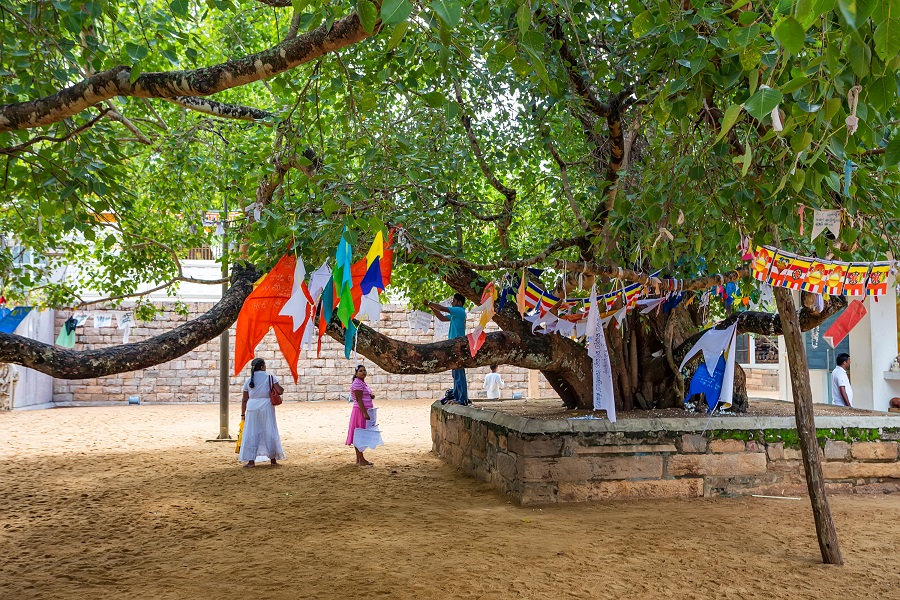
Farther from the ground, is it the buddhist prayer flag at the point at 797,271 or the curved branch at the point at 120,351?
the buddhist prayer flag at the point at 797,271

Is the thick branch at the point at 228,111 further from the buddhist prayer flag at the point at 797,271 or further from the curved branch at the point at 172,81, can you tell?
the buddhist prayer flag at the point at 797,271


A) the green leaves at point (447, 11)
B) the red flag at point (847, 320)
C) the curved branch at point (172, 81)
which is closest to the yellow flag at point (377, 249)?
the curved branch at point (172, 81)

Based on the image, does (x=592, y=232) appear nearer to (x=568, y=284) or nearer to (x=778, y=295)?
(x=568, y=284)

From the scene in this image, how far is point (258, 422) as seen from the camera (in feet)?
31.4

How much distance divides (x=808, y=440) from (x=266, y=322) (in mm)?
4179

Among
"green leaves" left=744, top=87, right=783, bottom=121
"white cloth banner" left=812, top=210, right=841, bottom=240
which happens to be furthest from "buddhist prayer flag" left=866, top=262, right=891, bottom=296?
"green leaves" left=744, top=87, right=783, bottom=121

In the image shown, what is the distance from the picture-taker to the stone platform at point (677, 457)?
681cm

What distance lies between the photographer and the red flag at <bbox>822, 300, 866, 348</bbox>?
8.71 m

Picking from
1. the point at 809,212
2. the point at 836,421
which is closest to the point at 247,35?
the point at 809,212

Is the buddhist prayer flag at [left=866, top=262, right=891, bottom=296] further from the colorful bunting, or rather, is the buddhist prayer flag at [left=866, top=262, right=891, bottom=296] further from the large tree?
the large tree

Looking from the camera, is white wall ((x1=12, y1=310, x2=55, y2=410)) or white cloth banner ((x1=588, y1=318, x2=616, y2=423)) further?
white wall ((x1=12, y1=310, x2=55, y2=410))

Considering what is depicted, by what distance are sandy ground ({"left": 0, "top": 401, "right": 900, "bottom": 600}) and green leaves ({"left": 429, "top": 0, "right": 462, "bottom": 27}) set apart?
3.50 metres

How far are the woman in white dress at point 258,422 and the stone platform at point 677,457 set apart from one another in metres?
3.34

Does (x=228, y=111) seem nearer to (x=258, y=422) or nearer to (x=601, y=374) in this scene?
(x=258, y=422)
